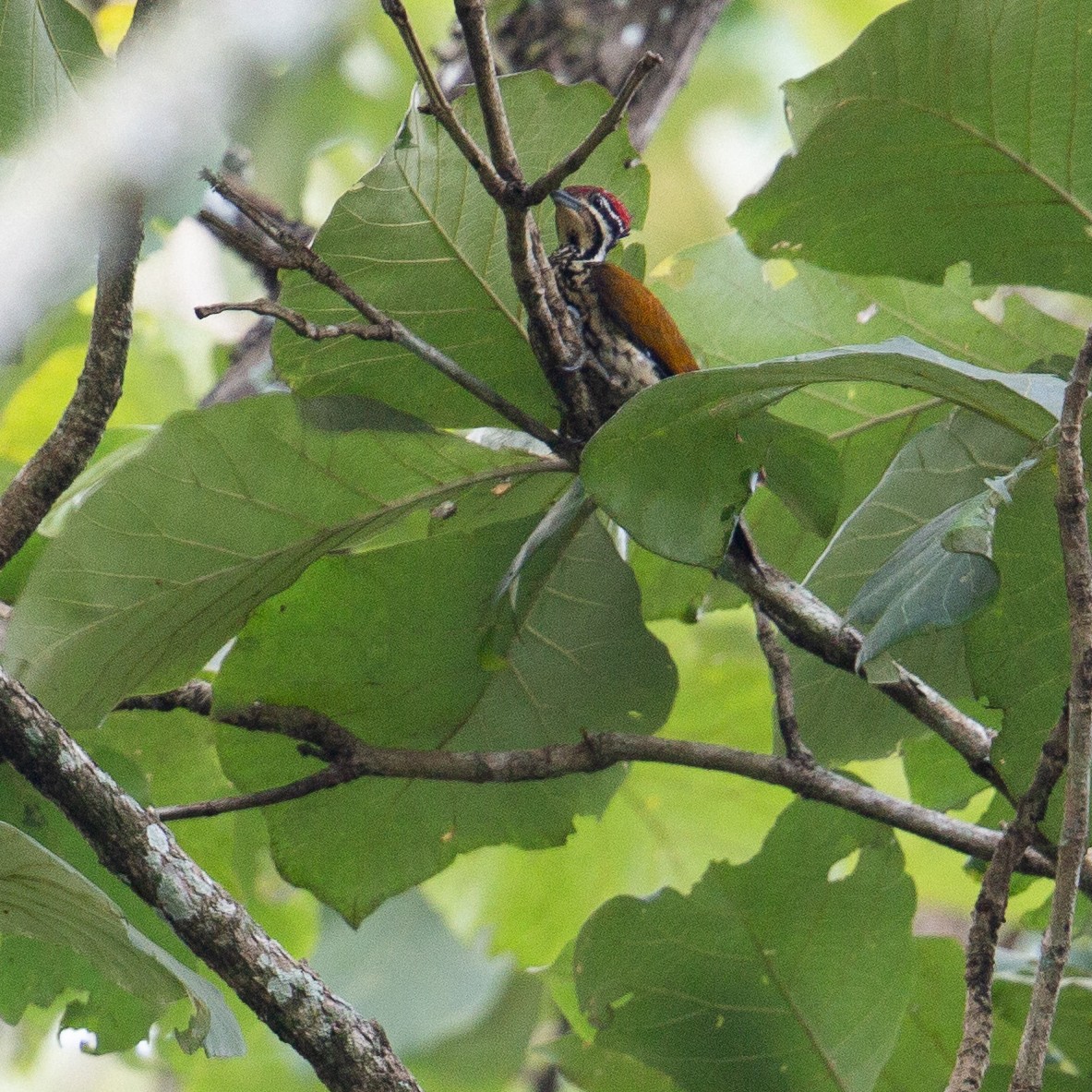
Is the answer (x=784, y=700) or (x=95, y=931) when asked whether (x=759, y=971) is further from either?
(x=95, y=931)

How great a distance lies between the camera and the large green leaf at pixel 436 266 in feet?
3.66

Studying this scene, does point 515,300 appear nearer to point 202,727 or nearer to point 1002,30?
point 1002,30

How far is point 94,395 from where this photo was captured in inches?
40.7

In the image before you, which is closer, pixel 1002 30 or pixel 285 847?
pixel 1002 30

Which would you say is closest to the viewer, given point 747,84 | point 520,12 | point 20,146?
point 20,146

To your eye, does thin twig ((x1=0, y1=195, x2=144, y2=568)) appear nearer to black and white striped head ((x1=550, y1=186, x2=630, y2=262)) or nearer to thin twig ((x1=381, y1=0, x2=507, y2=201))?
thin twig ((x1=381, y1=0, x2=507, y2=201))

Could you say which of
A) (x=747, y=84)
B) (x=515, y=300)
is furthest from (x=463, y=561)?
(x=747, y=84)

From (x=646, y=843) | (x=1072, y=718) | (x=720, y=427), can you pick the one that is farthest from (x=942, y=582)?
(x=646, y=843)

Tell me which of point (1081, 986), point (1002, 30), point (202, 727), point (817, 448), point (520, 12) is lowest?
point (202, 727)

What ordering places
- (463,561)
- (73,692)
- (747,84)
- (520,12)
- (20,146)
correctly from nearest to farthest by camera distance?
1. (20,146)
2. (73,692)
3. (463,561)
4. (520,12)
5. (747,84)

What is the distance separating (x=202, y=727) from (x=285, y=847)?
259 millimetres

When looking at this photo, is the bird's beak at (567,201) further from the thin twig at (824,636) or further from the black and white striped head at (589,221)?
the thin twig at (824,636)

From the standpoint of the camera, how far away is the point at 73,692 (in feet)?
3.67

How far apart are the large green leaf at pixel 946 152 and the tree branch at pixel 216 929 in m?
0.83
